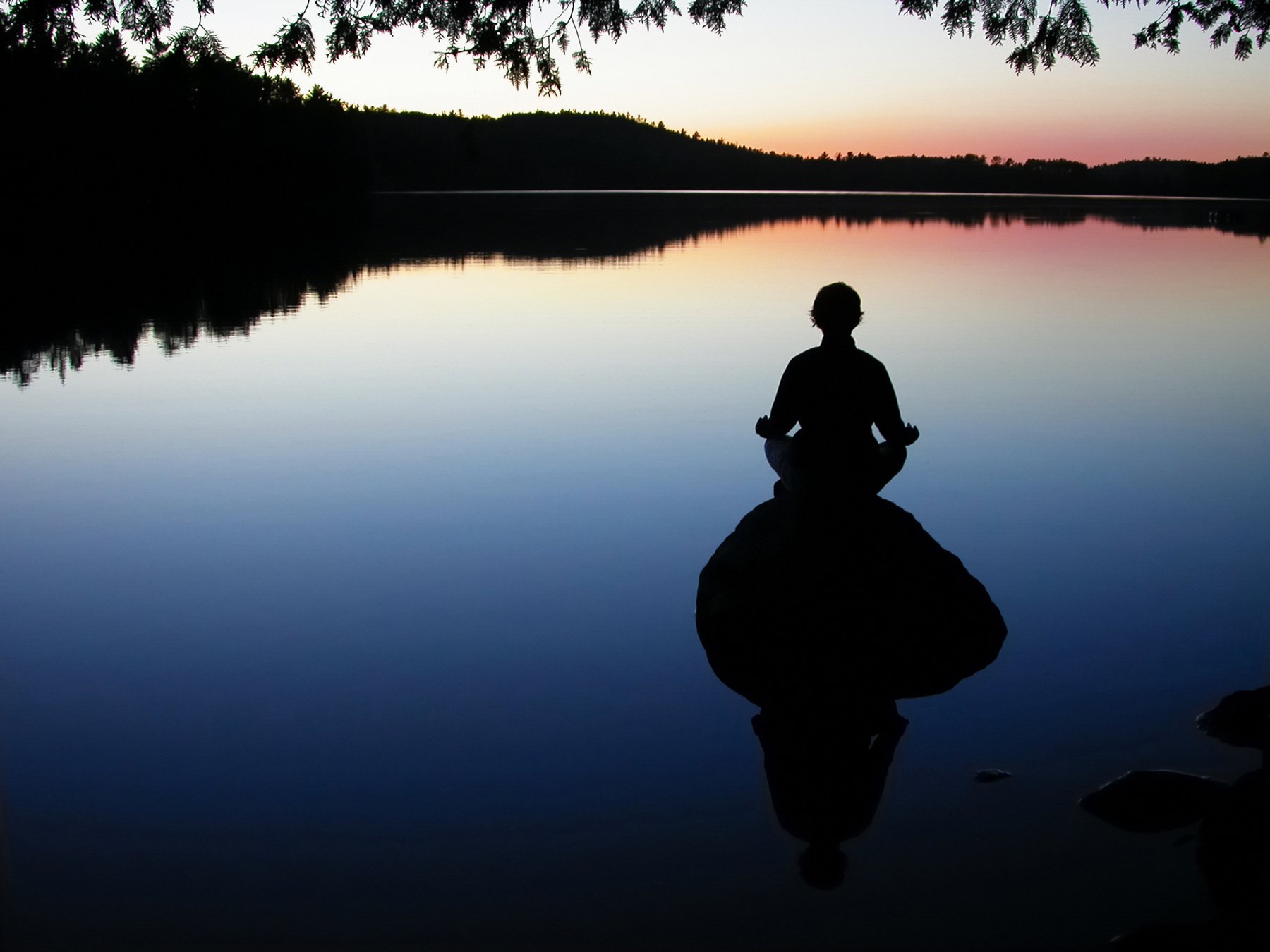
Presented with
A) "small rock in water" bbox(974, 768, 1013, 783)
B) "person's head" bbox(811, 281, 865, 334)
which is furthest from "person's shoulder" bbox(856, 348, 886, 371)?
"small rock in water" bbox(974, 768, 1013, 783)

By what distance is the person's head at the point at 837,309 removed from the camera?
5527 mm

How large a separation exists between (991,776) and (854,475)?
1.75 metres

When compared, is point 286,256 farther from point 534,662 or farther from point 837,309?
point 837,309

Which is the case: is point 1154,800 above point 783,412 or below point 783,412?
below

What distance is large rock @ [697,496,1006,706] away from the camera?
5402 mm

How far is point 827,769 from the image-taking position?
15.6 ft

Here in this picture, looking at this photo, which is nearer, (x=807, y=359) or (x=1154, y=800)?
(x=1154, y=800)

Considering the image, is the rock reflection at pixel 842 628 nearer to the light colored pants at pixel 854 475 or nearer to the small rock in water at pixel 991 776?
the light colored pants at pixel 854 475

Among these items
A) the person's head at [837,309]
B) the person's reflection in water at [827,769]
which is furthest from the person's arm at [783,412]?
the person's reflection in water at [827,769]

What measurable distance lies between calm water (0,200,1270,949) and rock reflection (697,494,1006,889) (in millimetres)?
210

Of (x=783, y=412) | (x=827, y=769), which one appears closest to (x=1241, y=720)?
(x=827, y=769)

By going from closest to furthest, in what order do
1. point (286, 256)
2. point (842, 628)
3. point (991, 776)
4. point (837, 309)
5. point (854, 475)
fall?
1. point (991, 776)
2. point (842, 628)
3. point (837, 309)
4. point (854, 475)
5. point (286, 256)

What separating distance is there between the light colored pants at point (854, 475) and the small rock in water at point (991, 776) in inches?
64.3


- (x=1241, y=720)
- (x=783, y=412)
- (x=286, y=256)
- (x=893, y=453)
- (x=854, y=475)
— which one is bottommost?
(x=1241, y=720)
